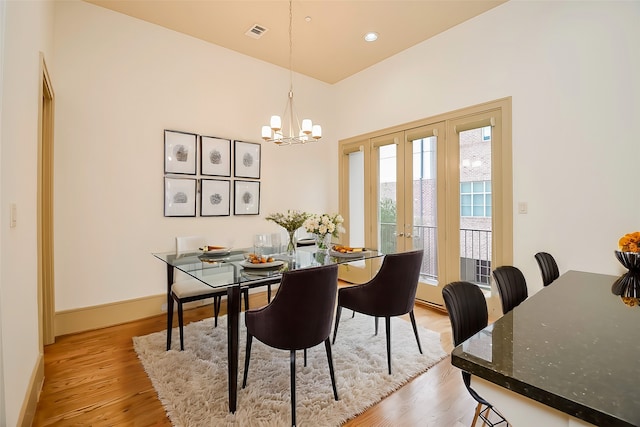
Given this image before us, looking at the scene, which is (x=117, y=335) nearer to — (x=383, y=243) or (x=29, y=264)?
(x=29, y=264)

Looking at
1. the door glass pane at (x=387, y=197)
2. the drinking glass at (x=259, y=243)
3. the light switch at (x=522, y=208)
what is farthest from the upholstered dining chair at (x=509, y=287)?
the door glass pane at (x=387, y=197)

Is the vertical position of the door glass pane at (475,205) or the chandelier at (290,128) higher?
the chandelier at (290,128)

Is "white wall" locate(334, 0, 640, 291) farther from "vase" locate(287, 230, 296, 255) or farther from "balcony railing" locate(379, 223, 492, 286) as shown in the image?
"vase" locate(287, 230, 296, 255)

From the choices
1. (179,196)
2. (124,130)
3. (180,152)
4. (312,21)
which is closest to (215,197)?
(179,196)

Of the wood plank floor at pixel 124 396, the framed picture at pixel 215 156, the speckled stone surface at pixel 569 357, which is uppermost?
the framed picture at pixel 215 156

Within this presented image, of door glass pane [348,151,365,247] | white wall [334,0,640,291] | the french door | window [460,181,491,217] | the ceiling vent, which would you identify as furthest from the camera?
door glass pane [348,151,365,247]

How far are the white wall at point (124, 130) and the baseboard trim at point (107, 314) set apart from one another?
7 cm

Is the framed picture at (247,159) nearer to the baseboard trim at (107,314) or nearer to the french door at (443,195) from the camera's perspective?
the french door at (443,195)

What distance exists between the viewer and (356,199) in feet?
16.2

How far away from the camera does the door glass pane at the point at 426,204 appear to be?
3.84m

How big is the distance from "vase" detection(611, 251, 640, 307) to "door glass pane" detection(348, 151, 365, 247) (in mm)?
3296

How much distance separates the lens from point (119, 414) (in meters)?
1.85

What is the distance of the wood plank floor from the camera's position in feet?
5.90

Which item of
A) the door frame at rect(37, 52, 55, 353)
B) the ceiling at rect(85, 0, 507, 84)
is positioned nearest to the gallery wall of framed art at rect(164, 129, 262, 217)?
the door frame at rect(37, 52, 55, 353)
